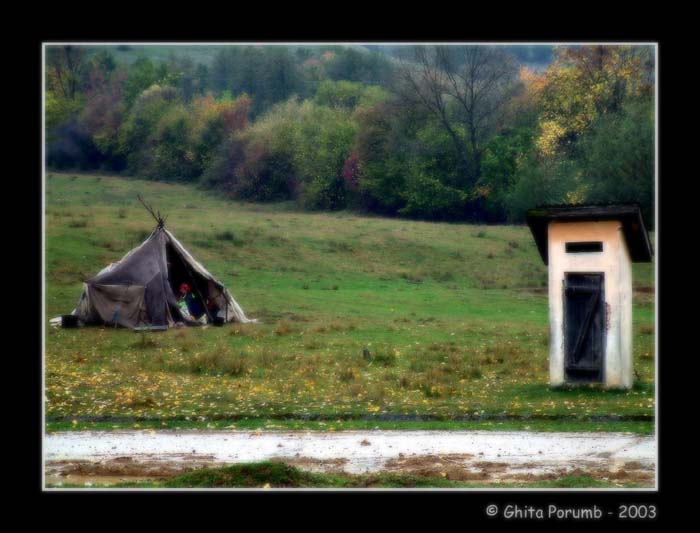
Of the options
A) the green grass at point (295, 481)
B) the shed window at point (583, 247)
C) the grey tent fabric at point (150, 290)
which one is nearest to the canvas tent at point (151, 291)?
the grey tent fabric at point (150, 290)

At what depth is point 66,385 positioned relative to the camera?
74.6 feet

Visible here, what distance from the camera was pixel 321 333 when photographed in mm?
33969

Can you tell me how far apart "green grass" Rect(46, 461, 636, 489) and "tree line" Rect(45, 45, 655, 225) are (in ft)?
124

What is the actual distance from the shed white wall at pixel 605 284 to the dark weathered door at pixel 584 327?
11 cm

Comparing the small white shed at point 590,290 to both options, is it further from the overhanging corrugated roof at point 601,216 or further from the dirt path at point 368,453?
the dirt path at point 368,453

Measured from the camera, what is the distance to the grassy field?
63.6 feet

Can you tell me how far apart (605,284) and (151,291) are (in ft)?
65.9

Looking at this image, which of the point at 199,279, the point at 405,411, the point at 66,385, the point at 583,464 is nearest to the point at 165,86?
the point at 199,279

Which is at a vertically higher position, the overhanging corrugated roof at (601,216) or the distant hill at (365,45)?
the distant hill at (365,45)

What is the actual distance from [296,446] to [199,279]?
24.5 m

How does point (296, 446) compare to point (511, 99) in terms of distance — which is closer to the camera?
point (296, 446)

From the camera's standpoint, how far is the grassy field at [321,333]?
63.6 ft

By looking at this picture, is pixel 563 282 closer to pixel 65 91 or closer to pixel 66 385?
pixel 66 385

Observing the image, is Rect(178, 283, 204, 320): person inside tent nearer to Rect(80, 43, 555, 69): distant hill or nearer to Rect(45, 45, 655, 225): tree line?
Rect(45, 45, 655, 225): tree line
